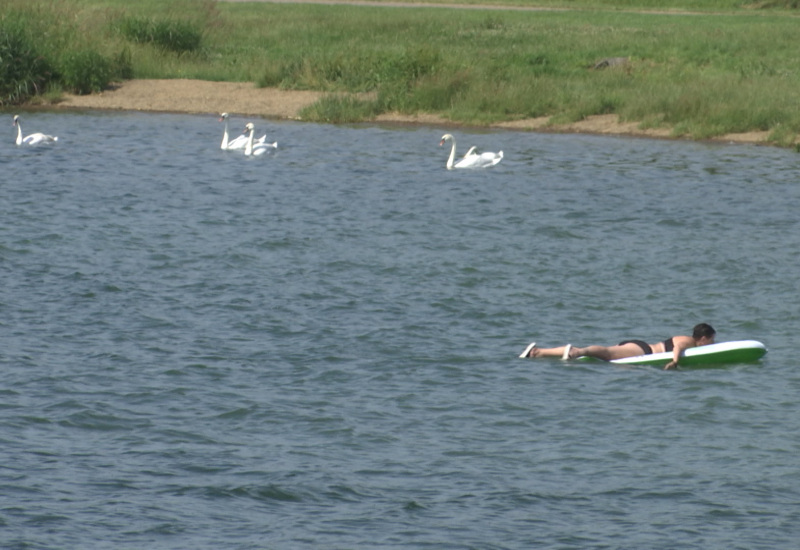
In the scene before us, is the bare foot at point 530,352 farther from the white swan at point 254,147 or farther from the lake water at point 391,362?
the white swan at point 254,147

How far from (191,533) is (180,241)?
12.4m

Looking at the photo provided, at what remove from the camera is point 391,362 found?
16016 millimetres

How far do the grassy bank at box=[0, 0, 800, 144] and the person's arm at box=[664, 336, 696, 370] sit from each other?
59.4 feet

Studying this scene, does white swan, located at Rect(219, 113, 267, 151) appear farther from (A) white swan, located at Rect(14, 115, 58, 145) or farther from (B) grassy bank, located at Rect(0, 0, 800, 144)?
(B) grassy bank, located at Rect(0, 0, 800, 144)

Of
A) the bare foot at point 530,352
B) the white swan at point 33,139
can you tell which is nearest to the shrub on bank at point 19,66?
the white swan at point 33,139

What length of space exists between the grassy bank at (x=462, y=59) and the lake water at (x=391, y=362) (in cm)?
582

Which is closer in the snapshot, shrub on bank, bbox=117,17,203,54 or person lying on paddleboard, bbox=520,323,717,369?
person lying on paddleboard, bbox=520,323,717,369

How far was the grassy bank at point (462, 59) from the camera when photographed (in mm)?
35594

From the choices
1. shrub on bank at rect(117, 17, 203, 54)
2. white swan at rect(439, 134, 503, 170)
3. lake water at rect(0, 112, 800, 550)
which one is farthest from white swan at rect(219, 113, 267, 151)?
shrub on bank at rect(117, 17, 203, 54)

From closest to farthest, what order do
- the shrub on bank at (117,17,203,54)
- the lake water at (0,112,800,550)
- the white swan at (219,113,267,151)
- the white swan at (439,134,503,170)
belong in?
the lake water at (0,112,800,550) → the white swan at (439,134,503,170) → the white swan at (219,113,267,151) → the shrub on bank at (117,17,203,54)

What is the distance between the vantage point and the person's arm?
52.6 feet

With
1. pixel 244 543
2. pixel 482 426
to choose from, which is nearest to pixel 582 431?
pixel 482 426

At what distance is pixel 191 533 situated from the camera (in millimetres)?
11094

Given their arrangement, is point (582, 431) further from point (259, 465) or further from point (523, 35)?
point (523, 35)
